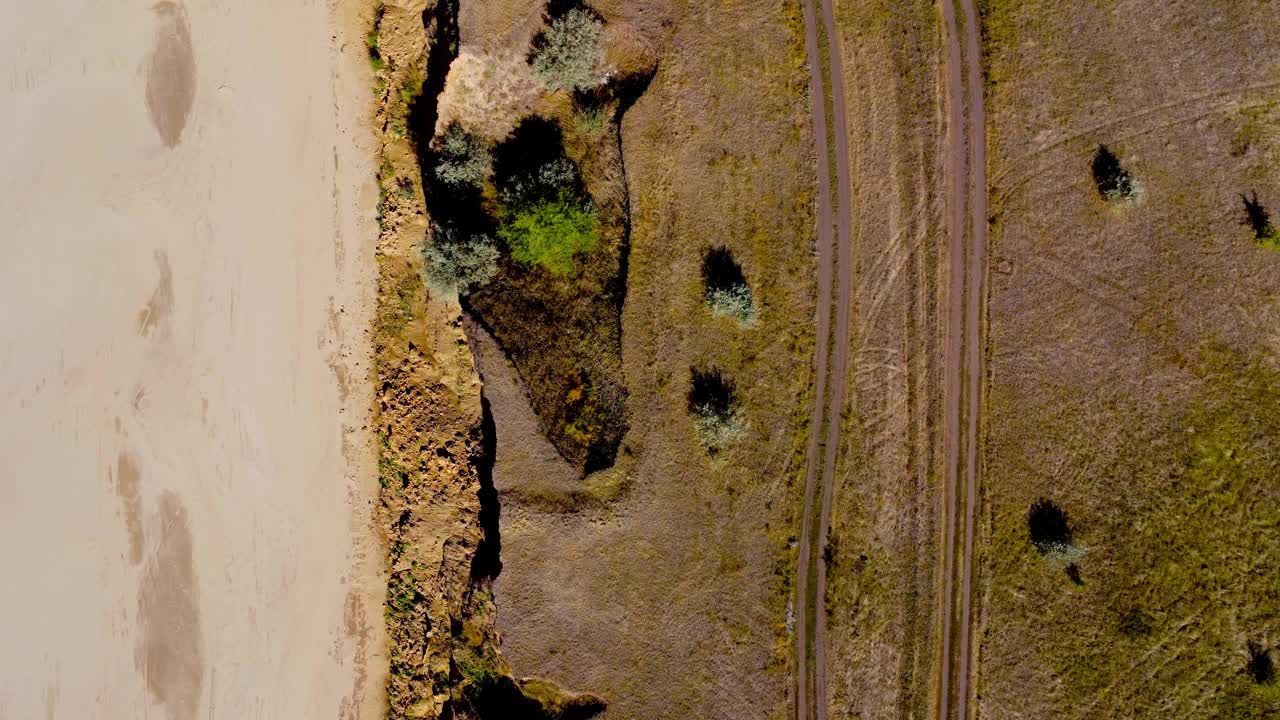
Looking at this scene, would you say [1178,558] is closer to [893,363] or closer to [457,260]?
[893,363]

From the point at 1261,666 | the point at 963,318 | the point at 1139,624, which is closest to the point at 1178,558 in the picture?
the point at 1139,624

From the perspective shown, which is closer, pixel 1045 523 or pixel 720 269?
pixel 1045 523

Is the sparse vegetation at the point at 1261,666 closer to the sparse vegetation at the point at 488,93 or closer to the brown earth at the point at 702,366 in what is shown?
the brown earth at the point at 702,366

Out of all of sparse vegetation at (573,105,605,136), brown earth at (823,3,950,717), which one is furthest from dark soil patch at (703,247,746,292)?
sparse vegetation at (573,105,605,136)

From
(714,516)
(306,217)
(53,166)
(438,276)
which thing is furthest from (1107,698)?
(53,166)

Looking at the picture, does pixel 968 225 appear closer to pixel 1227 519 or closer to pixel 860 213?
pixel 860 213

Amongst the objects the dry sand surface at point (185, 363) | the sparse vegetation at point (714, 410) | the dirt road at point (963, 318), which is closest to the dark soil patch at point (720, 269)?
the sparse vegetation at point (714, 410)
